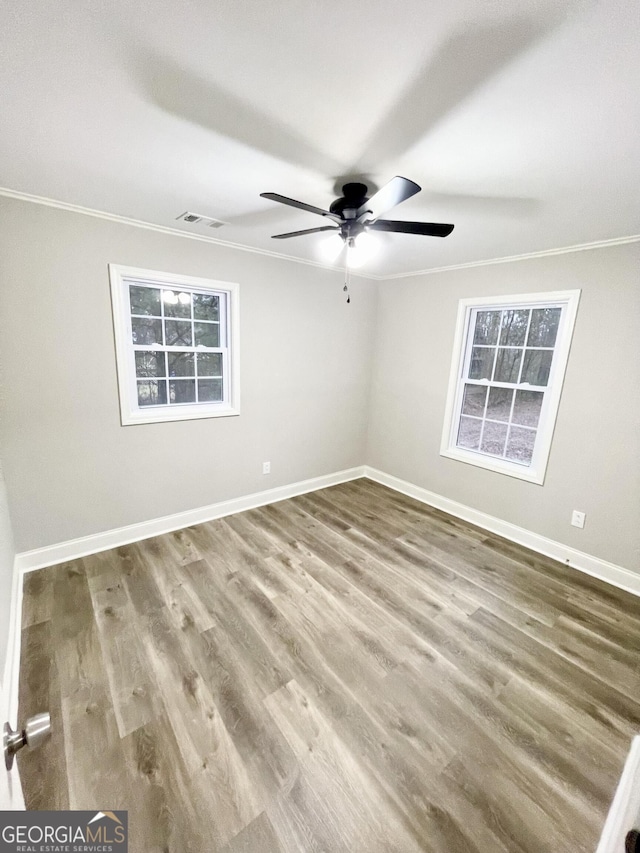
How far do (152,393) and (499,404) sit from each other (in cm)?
312

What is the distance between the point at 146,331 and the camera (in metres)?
2.70

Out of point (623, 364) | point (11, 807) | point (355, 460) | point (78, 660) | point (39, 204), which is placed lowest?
point (78, 660)

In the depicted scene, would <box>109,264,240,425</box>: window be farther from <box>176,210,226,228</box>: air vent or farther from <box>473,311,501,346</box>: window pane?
<box>473,311,501,346</box>: window pane

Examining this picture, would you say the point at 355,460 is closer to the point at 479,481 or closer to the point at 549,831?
the point at 479,481

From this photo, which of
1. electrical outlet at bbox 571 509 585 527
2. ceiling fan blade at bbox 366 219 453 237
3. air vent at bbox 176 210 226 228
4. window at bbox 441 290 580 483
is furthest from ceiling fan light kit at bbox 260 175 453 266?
electrical outlet at bbox 571 509 585 527

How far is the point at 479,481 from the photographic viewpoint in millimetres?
3287

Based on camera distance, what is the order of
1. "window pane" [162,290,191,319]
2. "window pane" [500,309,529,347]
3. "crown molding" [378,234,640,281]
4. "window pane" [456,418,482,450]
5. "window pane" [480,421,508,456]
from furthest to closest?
"window pane" [456,418,482,450] → "window pane" [480,421,508,456] → "window pane" [500,309,529,347] → "window pane" [162,290,191,319] → "crown molding" [378,234,640,281]

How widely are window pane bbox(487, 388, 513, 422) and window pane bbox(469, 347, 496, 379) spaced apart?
0.18 m

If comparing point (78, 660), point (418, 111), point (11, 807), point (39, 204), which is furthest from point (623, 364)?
point (39, 204)

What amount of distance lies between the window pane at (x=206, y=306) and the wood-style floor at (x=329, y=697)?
1.97 metres

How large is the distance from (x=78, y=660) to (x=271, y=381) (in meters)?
2.44

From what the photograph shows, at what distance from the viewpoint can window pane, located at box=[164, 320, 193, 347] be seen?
9.16ft

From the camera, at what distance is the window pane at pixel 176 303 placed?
9.03ft

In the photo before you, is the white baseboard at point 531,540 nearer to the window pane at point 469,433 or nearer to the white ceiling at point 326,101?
the window pane at point 469,433
